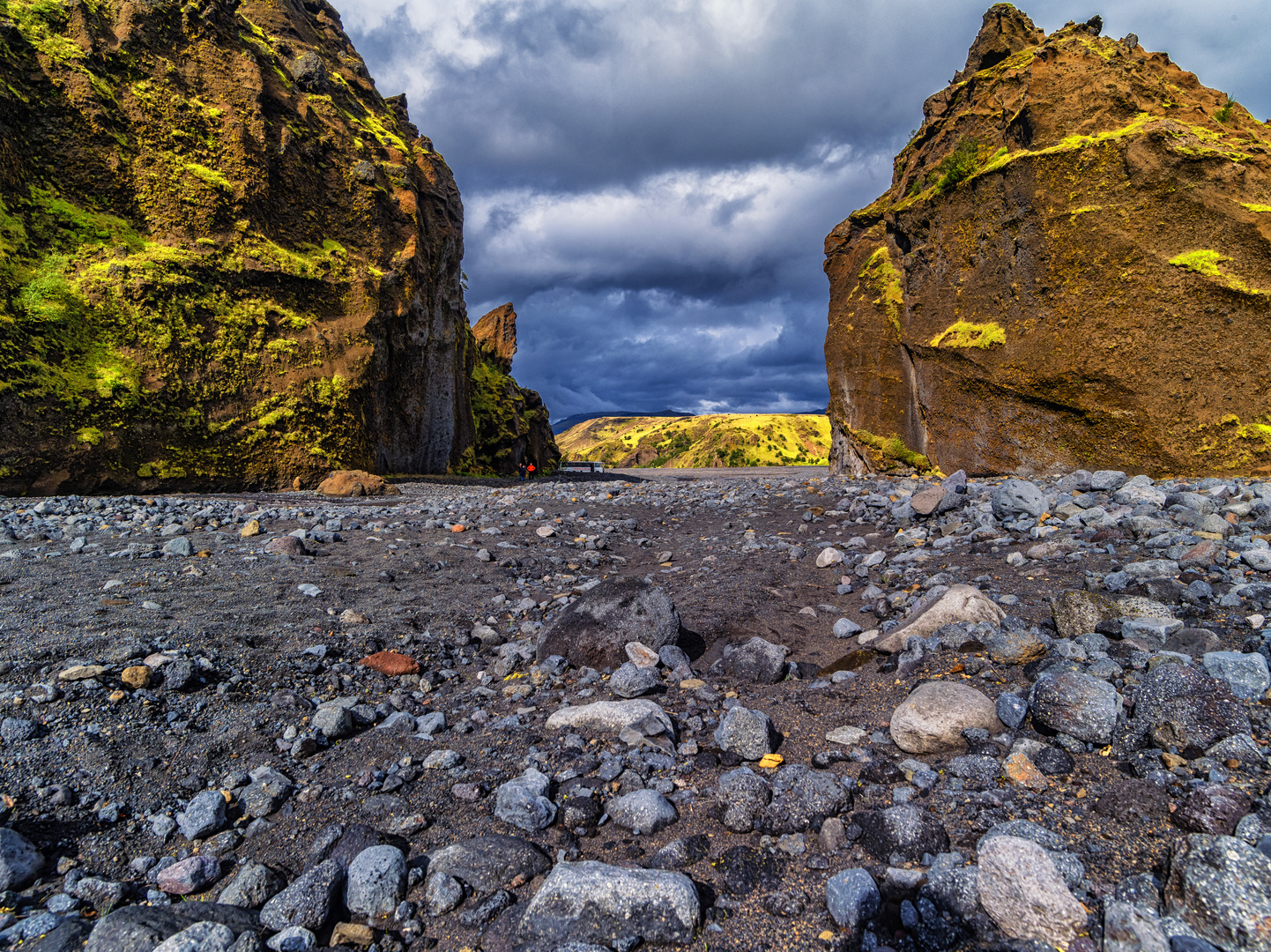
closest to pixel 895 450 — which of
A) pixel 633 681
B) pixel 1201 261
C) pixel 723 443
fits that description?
pixel 1201 261

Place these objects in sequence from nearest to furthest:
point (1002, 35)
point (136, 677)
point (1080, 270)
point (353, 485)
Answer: point (136, 677) → point (1080, 270) → point (353, 485) → point (1002, 35)

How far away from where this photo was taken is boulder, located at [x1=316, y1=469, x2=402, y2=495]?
36.4 ft

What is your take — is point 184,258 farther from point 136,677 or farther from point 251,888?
point 251,888

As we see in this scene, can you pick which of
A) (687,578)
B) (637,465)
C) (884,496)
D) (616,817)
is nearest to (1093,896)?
(616,817)

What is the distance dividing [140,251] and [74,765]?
1176cm

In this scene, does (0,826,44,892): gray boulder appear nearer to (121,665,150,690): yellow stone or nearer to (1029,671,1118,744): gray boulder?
(121,665,150,690): yellow stone

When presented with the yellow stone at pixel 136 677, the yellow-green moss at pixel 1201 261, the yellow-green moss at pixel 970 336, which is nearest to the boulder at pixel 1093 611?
the yellow stone at pixel 136 677

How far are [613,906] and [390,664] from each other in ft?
8.58

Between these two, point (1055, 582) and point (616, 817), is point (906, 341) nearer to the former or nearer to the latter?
point (1055, 582)

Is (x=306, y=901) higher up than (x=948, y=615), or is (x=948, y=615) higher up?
(x=948, y=615)

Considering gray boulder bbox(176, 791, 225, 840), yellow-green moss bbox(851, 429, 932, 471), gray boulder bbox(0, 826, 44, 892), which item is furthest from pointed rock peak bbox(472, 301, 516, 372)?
gray boulder bbox(0, 826, 44, 892)

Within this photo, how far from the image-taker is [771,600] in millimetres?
5070

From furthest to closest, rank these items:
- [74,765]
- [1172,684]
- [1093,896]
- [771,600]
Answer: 1. [771,600]
2. [74,765]
3. [1172,684]
4. [1093,896]

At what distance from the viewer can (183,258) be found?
10922 millimetres
